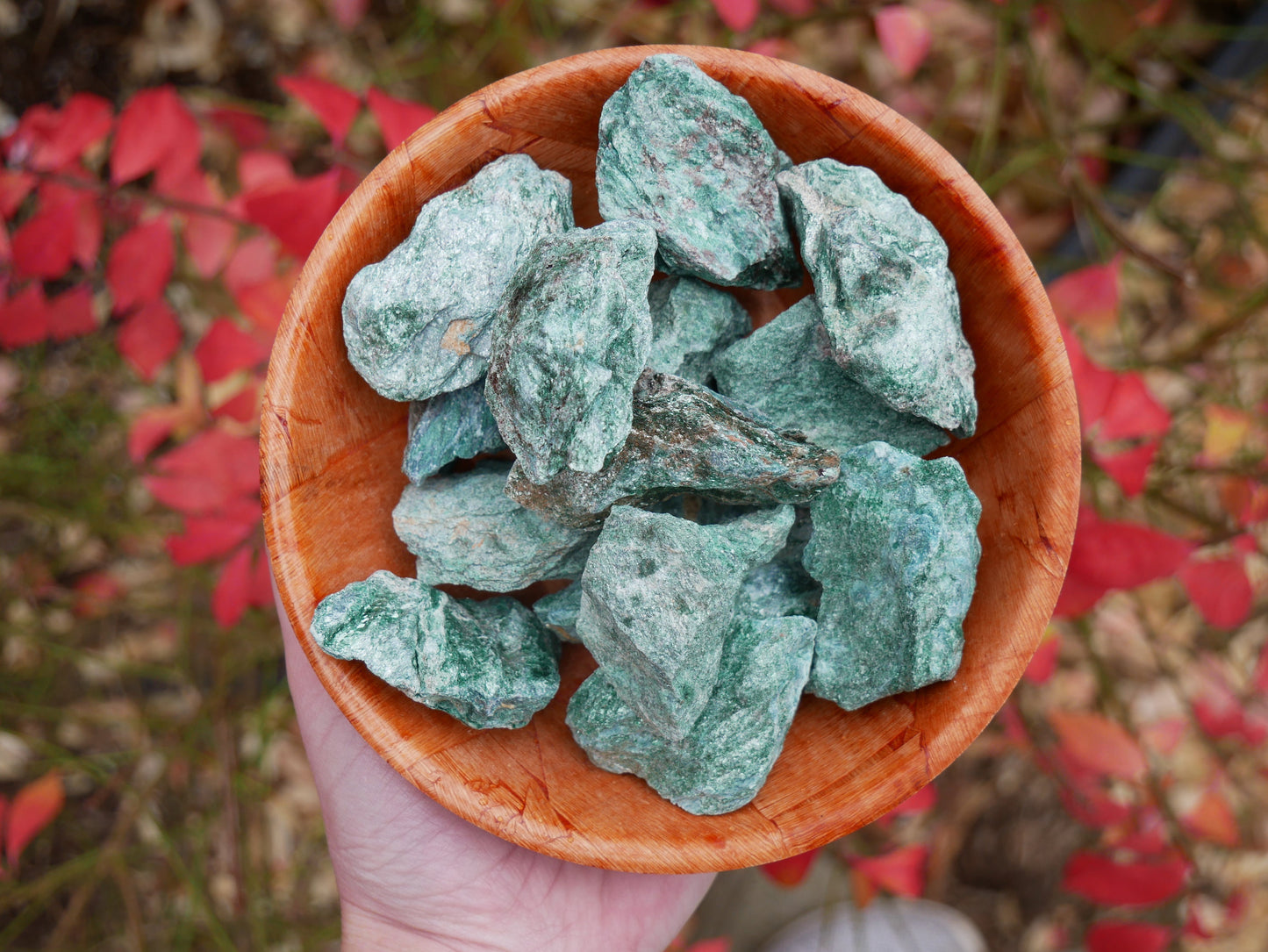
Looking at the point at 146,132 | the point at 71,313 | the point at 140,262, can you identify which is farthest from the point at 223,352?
the point at 71,313

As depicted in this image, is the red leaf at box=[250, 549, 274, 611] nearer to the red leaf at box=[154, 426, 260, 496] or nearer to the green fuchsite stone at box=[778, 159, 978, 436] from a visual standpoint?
the red leaf at box=[154, 426, 260, 496]

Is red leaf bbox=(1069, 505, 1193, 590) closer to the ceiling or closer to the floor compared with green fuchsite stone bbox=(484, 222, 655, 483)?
closer to the floor

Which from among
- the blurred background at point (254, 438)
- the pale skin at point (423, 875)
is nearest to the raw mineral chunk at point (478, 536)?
the pale skin at point (423, 875)

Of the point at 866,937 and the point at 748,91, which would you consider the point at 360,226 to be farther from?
the point at 866,937

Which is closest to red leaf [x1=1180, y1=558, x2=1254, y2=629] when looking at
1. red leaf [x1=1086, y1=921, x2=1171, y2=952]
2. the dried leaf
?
red leaf [x1=1086, y1=921, x2=1171, y2=952]

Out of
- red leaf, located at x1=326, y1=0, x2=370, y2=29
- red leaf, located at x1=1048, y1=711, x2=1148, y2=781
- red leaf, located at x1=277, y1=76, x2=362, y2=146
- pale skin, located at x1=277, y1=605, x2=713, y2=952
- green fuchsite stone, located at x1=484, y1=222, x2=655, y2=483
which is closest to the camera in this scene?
green fuchsite stone, located at x1=484, y1=222, x2=655, y2=483

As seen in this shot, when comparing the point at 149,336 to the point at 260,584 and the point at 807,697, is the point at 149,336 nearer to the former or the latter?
the point at 260,584

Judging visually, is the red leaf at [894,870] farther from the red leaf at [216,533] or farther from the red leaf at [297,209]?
the red leaf at [297,209]
